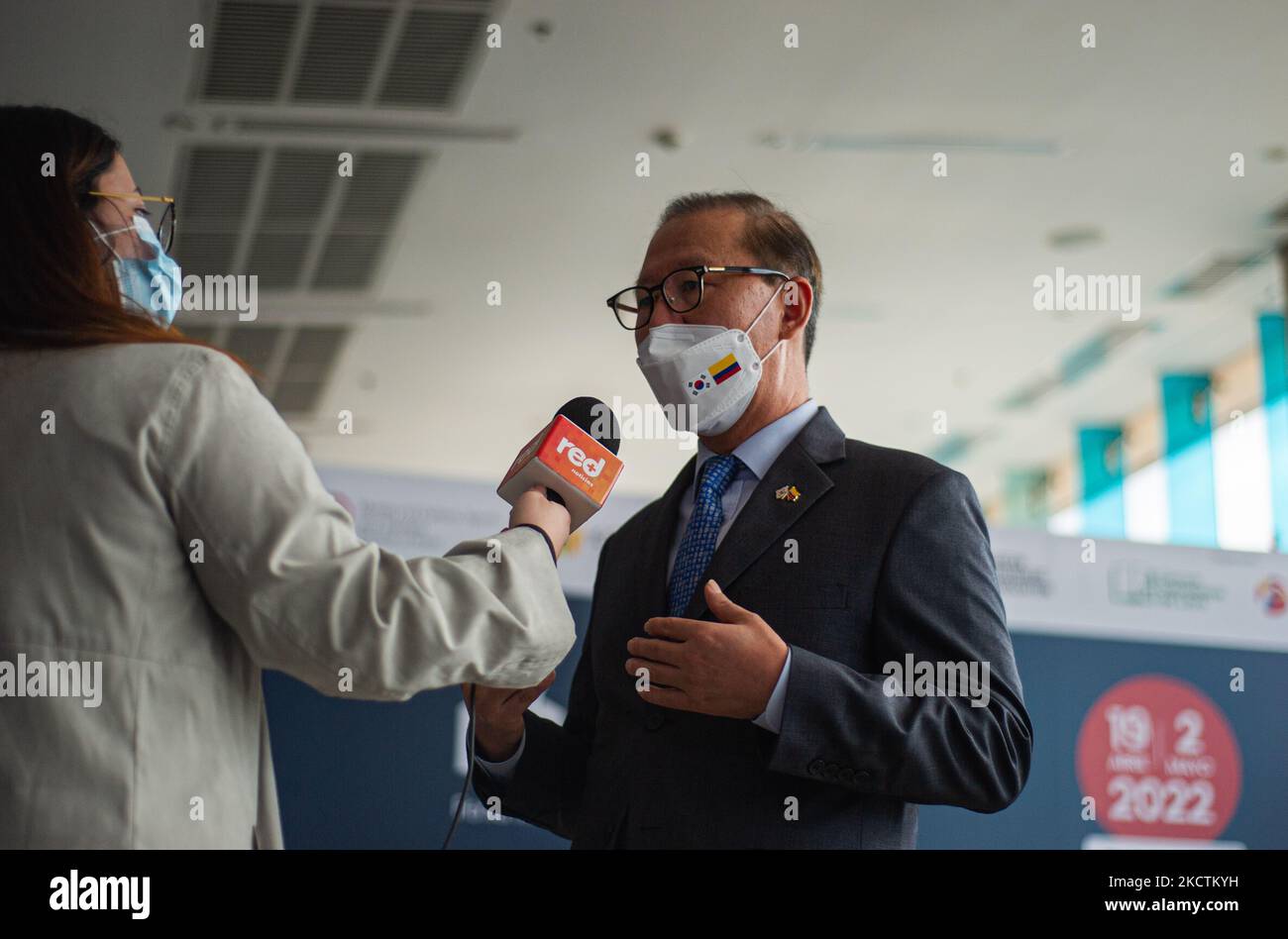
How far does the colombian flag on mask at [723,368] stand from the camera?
6.82 feet

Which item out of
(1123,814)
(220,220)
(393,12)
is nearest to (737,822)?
(1123,814)

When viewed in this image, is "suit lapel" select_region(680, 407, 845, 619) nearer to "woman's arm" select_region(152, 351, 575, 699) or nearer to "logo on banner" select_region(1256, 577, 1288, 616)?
"woman's arm" select_region(152, 351, 575, 699)

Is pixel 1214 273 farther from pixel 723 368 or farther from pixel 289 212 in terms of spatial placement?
pixel 723 368

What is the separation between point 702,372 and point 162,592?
97cm

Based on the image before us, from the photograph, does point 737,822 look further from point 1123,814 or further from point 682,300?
point 1123,814

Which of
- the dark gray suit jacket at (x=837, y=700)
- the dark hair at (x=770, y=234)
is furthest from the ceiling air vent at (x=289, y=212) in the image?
the dark gray suit jacket at (x=837, y=700)

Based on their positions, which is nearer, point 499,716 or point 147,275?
point 147,275

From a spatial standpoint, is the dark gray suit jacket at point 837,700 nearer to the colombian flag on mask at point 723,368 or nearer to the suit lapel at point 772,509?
the suit lapel at point 772,509

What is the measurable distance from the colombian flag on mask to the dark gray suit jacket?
0.17 metres

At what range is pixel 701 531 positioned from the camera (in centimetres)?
197

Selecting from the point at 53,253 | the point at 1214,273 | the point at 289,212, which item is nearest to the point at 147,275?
the point at 53,253

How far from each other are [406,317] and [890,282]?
354 cm

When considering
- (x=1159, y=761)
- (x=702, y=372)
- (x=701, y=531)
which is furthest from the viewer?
(x=1159, y=761)

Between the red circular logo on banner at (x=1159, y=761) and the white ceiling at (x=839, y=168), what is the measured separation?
8.22 feet
